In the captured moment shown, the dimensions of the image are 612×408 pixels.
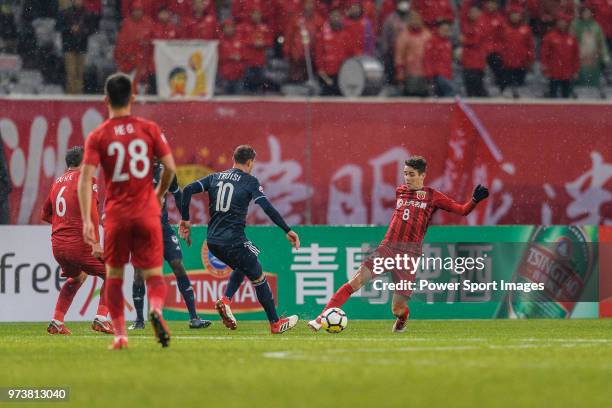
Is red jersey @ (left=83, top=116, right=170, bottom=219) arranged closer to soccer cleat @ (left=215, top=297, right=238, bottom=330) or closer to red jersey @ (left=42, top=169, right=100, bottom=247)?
red jersey @ (left=42, top=169, right=100, bottom=247)

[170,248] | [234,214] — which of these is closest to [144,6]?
[170,248]

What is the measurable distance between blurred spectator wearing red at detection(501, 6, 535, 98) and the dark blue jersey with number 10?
757cm

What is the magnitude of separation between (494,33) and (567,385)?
1425 centimetres

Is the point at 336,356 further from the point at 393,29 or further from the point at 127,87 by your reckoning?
the point at 393,29

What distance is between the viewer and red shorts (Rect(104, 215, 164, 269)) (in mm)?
9281

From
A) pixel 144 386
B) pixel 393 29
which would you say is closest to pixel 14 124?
pixel 393 29

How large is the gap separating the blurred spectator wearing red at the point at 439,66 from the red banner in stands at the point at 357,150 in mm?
897

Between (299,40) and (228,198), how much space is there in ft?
20.9

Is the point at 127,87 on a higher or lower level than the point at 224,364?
higher

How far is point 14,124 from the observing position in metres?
17.8

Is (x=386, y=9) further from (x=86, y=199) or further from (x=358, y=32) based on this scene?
(x=86, y=199)

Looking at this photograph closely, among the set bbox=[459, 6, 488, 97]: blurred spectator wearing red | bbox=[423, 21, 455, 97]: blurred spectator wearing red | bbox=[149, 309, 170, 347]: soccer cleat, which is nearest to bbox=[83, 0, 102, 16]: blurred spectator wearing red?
bbox=[423, 21, 455, 97]: blurred spectator wearing red

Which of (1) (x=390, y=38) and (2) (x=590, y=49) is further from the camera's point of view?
(2) (x=590, y=49)

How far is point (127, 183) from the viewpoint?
9258mm
